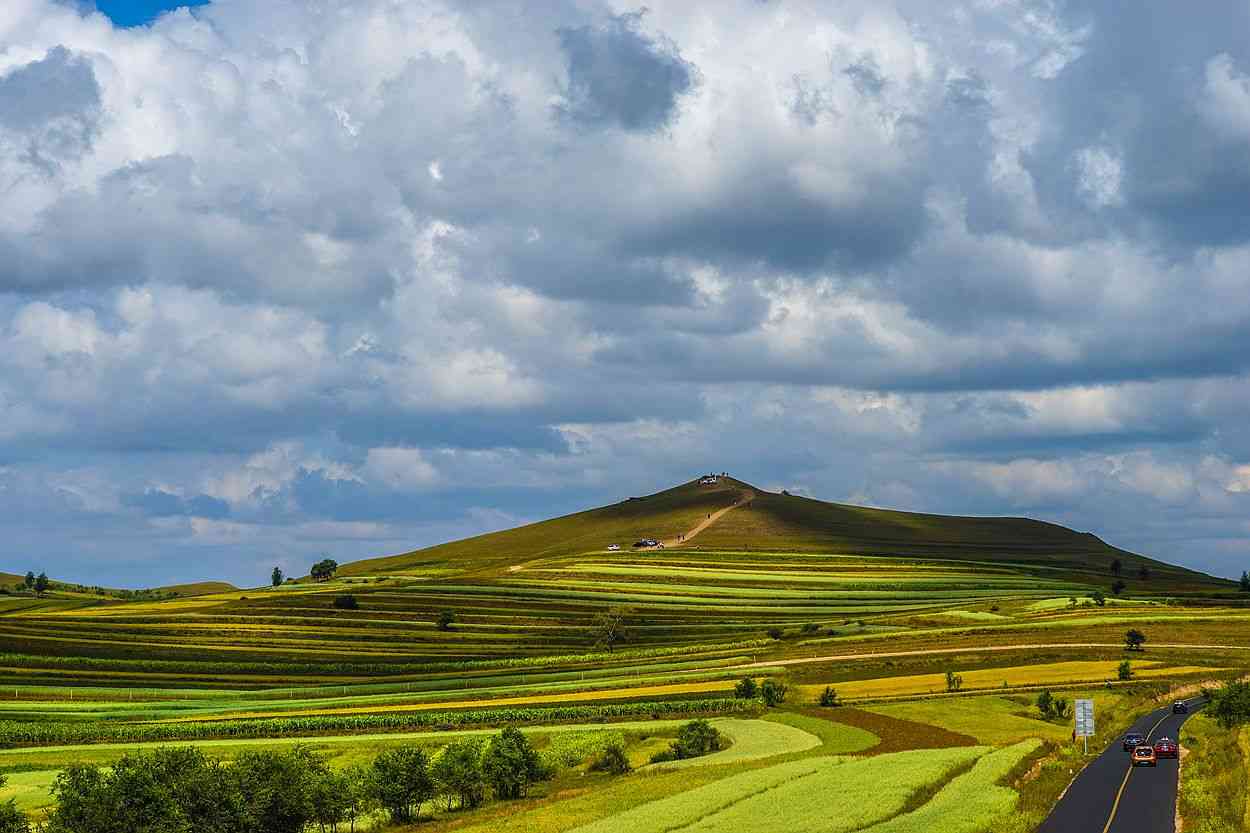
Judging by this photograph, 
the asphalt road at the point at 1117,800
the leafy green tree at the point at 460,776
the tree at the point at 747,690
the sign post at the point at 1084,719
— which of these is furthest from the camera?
the tree at the point at 747,690

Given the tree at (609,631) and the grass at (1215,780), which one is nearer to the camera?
the grass at (1215,780)

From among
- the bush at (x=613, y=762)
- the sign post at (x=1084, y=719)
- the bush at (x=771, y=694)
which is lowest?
the bush at (x=613, y=762)

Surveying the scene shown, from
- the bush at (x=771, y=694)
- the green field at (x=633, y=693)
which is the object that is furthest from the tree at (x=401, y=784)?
the bush at (x=771, y=694)

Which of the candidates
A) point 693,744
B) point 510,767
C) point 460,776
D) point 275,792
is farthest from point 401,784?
point 693,744

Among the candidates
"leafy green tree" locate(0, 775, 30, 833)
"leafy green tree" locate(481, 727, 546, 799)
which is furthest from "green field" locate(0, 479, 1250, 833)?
"leafy green tree" locate(0, 775, 30, 833)

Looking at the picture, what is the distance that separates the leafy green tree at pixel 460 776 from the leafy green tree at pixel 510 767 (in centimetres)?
70

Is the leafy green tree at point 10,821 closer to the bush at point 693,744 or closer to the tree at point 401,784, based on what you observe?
the tree at point 401,784

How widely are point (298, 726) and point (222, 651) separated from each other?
187 feet

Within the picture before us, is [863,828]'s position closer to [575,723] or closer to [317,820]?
[317,820]

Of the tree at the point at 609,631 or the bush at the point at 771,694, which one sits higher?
the tree at the point at 609,631

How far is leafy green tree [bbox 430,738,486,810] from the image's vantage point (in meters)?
79.0

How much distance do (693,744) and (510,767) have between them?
13785mm

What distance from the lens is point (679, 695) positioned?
399ft

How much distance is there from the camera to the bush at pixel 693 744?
86875 millimetres
